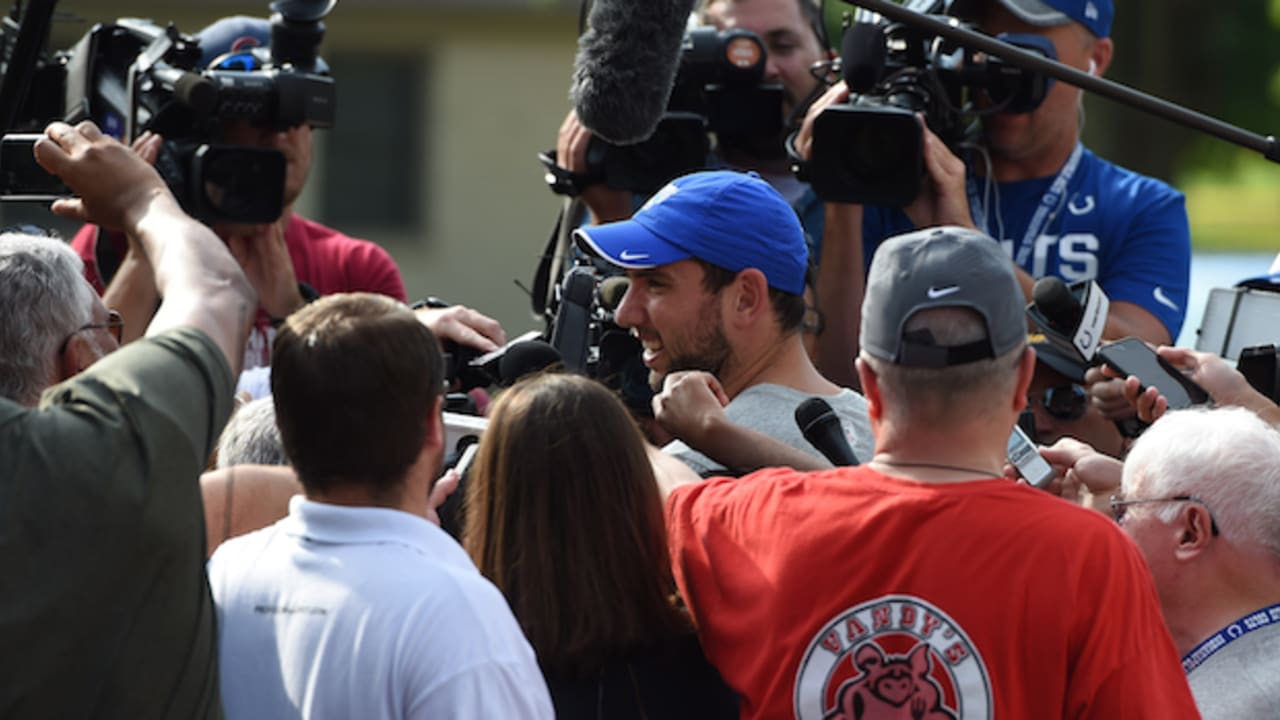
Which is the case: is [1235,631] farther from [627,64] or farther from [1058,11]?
[1058,11]

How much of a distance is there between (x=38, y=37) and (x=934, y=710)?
2136 mm

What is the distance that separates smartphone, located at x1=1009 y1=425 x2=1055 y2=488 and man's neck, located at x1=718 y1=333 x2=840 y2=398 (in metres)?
0.56

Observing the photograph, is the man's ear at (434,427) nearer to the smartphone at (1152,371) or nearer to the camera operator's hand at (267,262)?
the smartphone at (1152,371)

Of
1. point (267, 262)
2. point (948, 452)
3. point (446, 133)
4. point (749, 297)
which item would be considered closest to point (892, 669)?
point (948, 452)

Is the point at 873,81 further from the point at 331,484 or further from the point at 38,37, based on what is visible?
the point at 331,484

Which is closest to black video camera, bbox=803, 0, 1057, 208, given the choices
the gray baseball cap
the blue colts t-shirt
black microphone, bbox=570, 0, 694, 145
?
the blue colts t-shirt

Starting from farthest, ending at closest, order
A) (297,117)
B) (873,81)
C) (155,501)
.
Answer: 1. (297,117)
2. (873,81)
3. (155,501)

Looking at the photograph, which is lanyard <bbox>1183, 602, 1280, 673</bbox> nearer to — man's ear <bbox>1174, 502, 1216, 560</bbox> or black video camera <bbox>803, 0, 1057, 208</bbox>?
man's ear <bbox>1174, 502, 1216, 560</bbox>

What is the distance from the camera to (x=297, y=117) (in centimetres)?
420

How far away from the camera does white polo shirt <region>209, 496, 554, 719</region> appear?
205 cm

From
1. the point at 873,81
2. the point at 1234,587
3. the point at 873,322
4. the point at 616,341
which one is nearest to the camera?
the point at 873,322

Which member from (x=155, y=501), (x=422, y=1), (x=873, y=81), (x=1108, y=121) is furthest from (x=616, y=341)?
(x=422, y=1)

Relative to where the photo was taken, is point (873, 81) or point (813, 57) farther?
point (813, 57)

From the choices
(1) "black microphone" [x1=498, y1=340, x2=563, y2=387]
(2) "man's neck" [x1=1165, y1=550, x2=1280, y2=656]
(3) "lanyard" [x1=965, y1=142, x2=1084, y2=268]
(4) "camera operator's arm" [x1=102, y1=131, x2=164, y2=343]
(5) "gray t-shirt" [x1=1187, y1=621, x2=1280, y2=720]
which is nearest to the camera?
(5) "gray t-shirt" [x1=1187, y1=621, x2=1280, y2=720]
